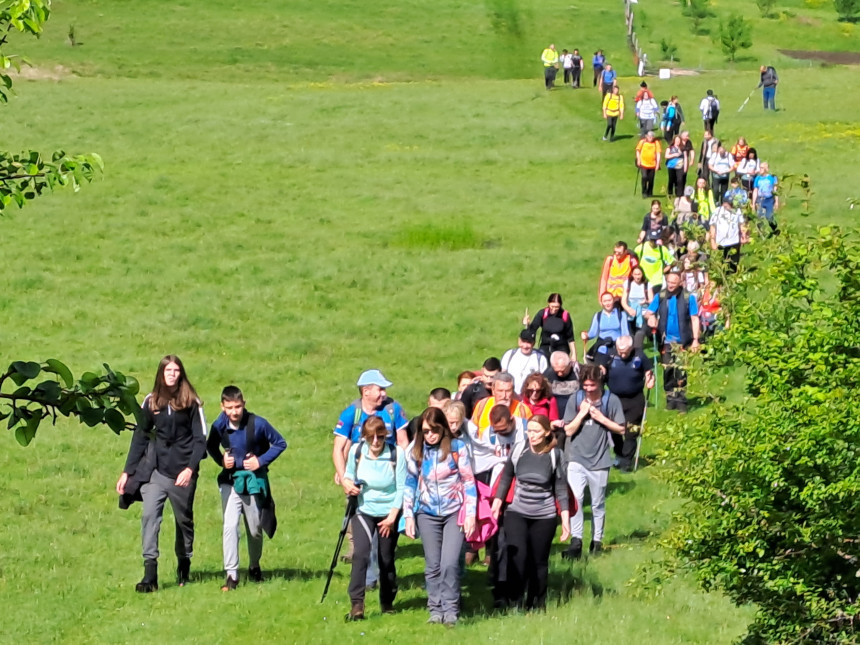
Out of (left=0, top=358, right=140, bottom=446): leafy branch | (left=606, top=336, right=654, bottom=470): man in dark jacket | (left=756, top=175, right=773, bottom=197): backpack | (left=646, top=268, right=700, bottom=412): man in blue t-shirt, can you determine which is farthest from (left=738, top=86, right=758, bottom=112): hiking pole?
(left=0, top=358, right=140, bottom=446): leafy branch

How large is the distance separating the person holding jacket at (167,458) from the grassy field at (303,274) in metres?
0.74

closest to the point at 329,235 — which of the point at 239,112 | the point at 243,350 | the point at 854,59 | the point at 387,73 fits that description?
the point at 243,350

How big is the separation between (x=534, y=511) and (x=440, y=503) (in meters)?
0.95

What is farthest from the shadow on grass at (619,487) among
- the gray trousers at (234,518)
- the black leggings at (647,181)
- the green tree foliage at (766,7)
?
the green tree foliage at (766,7)

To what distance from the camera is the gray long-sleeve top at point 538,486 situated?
12.3 metres

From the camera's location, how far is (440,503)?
1185 cm

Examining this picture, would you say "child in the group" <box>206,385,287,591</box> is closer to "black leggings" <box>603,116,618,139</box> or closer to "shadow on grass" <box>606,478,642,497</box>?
"shadow on grass" <box>606,478,642,497</box>

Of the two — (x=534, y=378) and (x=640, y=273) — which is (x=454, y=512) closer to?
(x=534, y=378)

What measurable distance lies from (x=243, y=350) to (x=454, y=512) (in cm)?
1355

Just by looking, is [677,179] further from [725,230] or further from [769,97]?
[769,97]

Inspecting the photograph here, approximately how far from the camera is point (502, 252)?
1223 inches

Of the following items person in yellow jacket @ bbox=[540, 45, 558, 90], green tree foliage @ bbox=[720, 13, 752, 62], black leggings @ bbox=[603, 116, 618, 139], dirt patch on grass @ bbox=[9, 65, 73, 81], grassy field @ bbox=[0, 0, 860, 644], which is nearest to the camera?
grassy field @ bbox=[0, 0, 860, 644]

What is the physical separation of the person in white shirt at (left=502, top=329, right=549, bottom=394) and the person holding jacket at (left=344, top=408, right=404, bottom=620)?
188 inches

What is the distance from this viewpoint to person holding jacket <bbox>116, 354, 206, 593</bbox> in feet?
42.1
